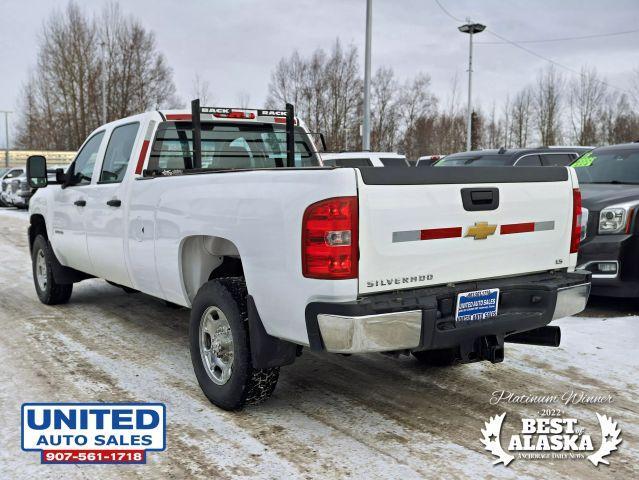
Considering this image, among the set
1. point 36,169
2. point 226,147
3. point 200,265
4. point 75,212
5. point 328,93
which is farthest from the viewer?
point 328,93

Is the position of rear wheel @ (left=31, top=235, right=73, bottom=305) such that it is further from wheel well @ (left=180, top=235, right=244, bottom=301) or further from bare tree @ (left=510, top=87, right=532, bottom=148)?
bare tree @ (left=510, top=87, right=532, bottom=148)

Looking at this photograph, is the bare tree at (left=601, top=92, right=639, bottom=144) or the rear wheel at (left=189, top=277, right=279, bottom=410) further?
the bare tree at (left=601, top=92, right=639, bottom=144)

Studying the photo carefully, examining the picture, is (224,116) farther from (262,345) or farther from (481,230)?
(481,230)

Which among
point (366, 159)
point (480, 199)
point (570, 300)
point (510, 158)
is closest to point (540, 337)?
point (570, 300)

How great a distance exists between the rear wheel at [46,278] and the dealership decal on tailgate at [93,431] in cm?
317

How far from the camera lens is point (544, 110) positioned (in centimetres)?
4403

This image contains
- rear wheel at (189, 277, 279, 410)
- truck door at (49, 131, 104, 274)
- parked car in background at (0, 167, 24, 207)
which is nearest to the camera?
rear wheel at (189, 277, 279, 410)

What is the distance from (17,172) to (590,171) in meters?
24.8

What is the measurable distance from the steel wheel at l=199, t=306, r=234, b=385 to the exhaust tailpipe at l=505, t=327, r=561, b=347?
181 centimetres

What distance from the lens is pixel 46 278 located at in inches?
281

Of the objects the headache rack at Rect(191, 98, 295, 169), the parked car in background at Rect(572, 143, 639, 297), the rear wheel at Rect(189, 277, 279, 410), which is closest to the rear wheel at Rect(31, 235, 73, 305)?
the headache rack at Rect(191, 98, 295, 169)

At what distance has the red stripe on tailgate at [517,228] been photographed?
3801 mm

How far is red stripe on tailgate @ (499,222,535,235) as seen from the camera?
12.5 feet

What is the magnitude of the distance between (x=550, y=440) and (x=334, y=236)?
1.74m
